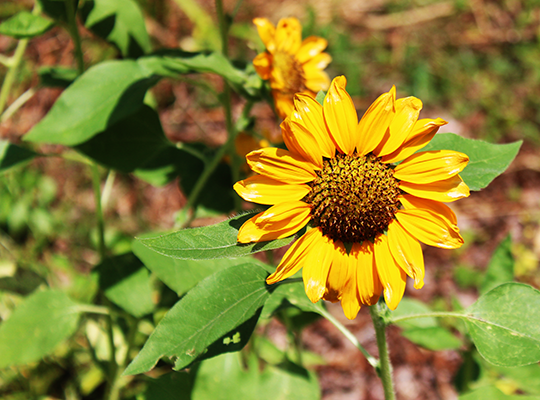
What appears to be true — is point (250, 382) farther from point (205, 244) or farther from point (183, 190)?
point (205, 244)

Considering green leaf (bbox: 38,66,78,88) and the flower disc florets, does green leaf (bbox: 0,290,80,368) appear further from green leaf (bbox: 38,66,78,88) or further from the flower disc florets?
the flower disc florets

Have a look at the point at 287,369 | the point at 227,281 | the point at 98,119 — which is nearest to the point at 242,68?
the point at 98,119

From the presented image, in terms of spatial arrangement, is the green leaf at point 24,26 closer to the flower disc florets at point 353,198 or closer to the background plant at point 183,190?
the background plant at point 183,190

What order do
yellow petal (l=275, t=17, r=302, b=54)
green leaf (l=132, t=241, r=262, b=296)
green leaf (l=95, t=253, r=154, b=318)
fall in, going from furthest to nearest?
yellow petal (l=275, t=17, r=302, b=54) → green leaf (l=95, t=253, r=154, b=318) → green leaf (l=132, t=241, r=262, b=296)

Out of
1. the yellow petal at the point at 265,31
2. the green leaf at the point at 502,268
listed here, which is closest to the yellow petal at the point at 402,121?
the yellow petal at the point at 265,31

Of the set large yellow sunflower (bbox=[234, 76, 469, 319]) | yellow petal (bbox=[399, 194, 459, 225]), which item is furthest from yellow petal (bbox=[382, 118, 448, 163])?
yellow petal (bbox=[399, 194, 459, 225])
